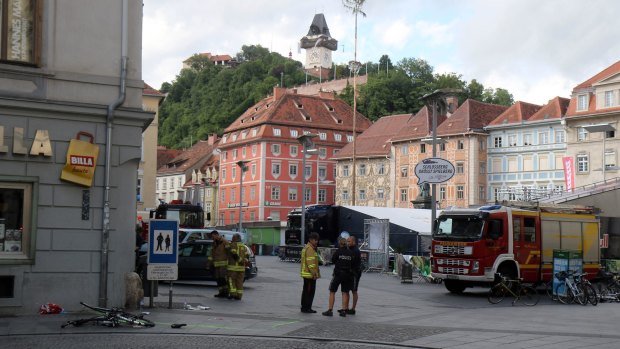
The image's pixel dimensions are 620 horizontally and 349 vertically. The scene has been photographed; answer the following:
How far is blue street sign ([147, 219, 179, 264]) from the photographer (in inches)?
706

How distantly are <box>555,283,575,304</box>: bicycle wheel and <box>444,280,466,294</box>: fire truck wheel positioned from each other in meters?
3.40

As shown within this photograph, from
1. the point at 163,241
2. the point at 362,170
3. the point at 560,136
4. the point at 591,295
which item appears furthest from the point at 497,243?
the point at 362,170

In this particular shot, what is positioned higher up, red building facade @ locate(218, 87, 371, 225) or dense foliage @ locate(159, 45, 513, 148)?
dense foliage @ locate(159, 45, 513, 148)

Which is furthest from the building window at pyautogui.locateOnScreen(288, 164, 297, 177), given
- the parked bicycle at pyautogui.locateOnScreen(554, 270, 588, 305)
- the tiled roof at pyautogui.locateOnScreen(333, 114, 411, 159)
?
the parked bicycle at pyautogui.locateOnScreen(554, 270, 588, 305)

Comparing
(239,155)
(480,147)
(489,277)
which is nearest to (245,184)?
(239,155)

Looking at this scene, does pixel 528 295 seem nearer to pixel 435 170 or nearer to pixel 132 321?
pixel 435 170

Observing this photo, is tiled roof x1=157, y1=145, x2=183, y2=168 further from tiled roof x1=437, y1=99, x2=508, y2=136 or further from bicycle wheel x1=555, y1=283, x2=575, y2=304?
bicycle wheel x1=555, y1=283, x2=575, y2=304

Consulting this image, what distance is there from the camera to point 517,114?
3356 inches

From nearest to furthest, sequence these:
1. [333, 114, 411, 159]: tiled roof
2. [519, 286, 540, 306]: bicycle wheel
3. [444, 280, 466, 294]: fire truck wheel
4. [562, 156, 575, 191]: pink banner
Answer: [519, 286, 540, 306]: bicycle wheel, [444, 280, 466, 294]: fire truck wheel, [562, 156, 575, 191]: pink banner, [333, 114, 411, 159]: tiled roof

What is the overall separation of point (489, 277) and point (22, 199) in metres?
14.3

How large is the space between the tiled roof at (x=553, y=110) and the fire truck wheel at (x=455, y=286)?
58453 mm

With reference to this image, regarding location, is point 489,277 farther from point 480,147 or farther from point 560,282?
point 480,147

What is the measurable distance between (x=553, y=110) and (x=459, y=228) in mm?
59908

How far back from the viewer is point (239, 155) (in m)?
103
